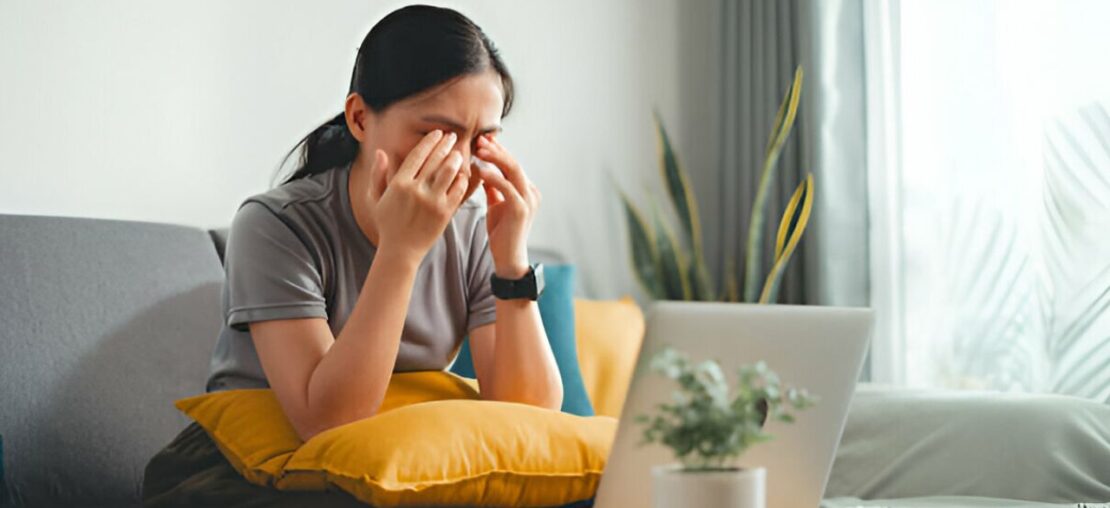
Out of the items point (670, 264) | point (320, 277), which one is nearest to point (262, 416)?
point (320, 277)

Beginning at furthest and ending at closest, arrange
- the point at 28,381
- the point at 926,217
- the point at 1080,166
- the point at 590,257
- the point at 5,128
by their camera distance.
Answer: the point at 590,257
the point at 926,217
the point at 1080,166
the point at 5,128
the point at 28,381

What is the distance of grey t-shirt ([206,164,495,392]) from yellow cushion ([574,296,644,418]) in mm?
621

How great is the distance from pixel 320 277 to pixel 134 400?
0.54 metres

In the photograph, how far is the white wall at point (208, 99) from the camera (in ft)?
6.84

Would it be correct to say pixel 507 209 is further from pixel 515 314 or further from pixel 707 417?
pixel 707 417

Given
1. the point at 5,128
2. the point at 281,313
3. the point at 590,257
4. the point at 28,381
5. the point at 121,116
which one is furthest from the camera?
the point at 590,257

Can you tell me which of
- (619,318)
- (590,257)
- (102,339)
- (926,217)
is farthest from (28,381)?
(926,217)

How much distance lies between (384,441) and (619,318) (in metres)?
1.25

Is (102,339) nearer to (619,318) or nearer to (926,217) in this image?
(619,318)

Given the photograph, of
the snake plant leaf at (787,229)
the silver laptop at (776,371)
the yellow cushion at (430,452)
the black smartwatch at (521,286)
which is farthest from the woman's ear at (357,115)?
the snake plant leaf at (787,229)

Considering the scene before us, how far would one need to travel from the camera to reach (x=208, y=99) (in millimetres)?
2295

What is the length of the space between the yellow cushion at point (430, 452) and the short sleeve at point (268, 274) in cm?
12

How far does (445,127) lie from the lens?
1438mm

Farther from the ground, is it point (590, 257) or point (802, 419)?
point (802, 419)
